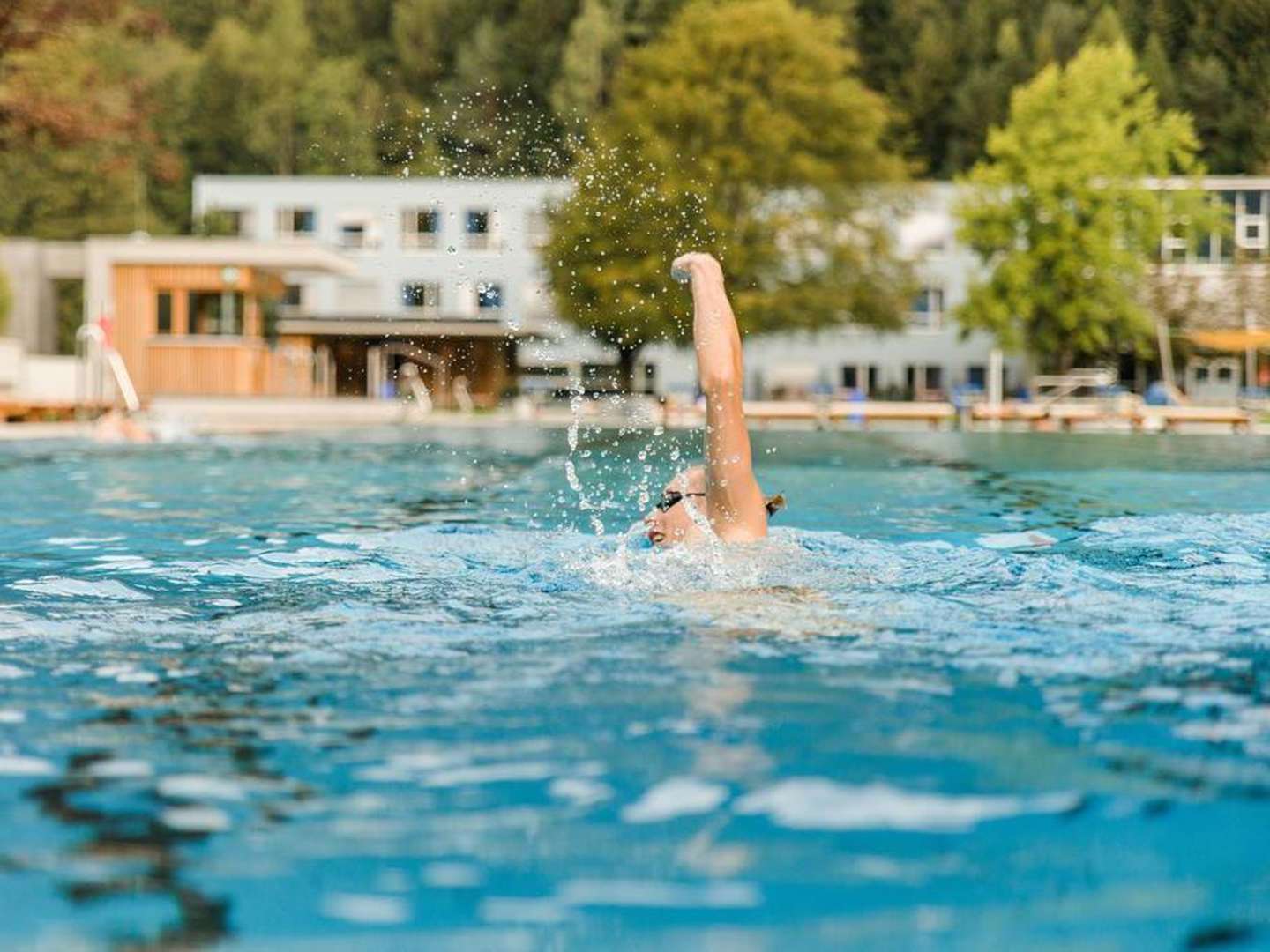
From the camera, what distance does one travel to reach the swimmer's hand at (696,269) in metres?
7.05

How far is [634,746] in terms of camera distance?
4.59m

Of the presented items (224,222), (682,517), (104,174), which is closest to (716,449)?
(682,517)

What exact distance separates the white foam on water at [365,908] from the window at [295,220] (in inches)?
2451

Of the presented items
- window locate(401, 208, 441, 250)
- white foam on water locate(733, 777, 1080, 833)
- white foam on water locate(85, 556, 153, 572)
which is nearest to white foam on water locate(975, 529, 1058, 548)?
white foam on water locate(85, 556, 153, 572)

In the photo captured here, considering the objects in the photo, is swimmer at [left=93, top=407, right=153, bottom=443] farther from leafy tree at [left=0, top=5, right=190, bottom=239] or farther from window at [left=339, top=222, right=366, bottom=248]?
window at [left=339, top=222, right=366, bottom=248]

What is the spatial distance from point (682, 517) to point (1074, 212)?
1616 inches

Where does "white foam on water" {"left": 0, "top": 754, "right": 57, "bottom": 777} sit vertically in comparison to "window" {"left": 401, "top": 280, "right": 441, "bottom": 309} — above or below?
below

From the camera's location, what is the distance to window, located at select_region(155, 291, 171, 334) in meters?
40.7

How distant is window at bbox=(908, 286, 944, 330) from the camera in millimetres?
59594

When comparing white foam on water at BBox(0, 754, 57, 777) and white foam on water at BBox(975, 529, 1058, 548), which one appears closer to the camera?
white foam on water at BBox(0, 754, 57, 777)

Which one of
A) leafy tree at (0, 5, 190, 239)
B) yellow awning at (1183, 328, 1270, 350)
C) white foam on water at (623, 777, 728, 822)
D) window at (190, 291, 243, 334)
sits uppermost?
leafy tree at (0, 5, 190, 239)

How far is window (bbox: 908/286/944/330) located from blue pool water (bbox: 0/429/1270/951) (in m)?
50.2

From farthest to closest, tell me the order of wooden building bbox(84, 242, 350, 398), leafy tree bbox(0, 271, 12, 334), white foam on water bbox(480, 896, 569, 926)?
1. leafy tree bbox(0, 271, 12, 334)
2. wooden building bbox(84, 242, 350, 398)
3. white foam on water bbox(480, 896, 569, 926)

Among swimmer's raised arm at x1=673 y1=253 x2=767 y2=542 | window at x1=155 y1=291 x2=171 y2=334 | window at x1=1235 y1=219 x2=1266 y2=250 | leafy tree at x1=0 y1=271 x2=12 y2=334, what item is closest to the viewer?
swimmer's raised arm at x1=673 y1=253 x2=767 y2=542
